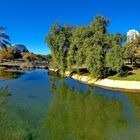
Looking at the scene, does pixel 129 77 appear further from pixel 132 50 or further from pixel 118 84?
pixel 132 50

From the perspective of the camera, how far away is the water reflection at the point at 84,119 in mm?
31906

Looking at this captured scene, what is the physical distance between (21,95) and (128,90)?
29702 mm

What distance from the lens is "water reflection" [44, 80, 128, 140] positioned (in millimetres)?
31906

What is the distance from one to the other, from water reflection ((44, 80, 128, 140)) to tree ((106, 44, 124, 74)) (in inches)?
1092

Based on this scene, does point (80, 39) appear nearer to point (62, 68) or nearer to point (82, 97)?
point (62, 68)

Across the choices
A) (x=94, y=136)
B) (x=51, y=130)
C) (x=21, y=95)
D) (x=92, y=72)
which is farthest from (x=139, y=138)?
(x=92, y=72)

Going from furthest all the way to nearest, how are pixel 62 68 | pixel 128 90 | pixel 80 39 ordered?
pixel 62 68, pixel 80 39, pixel 128 90

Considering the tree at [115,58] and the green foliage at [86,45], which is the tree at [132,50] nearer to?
the green foliage at [86,45]

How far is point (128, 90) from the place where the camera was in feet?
234

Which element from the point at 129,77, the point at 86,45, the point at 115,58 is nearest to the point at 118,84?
the point at 129,77

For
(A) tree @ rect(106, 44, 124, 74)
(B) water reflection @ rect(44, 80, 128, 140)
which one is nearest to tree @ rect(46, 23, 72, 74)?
(A) tree @ rect(106, 44, 124, 74)

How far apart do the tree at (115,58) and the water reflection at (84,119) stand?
27.7 m

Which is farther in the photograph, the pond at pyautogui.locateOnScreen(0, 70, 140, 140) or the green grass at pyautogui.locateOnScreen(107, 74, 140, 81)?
the green grass at pyautogui.locateOnScreen(107, 74, 140, 81)

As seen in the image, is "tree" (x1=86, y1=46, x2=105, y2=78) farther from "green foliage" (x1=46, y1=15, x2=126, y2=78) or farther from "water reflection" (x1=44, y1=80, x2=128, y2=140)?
"water reflection" (x1=44, y1=80, x2=128, y2=140)
